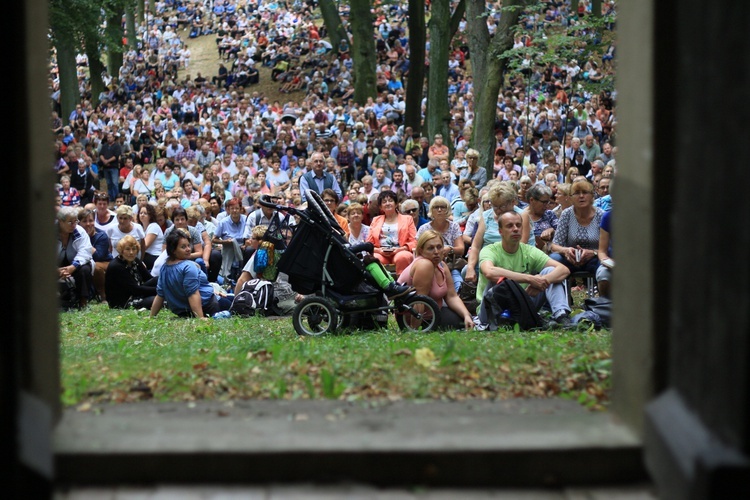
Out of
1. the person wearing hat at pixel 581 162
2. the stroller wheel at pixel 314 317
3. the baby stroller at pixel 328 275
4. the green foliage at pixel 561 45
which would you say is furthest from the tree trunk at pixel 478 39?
the stroller wheel at pixel 314 317

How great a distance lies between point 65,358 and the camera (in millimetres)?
7918

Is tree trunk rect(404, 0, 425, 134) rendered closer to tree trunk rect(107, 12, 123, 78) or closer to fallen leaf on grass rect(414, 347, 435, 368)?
tree trunk rect(107, 12, 123, 78)

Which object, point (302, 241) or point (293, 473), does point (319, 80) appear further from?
point (293, 473)

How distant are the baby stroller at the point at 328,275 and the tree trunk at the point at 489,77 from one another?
8696mm

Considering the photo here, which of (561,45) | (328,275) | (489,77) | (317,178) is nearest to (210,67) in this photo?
(317,178)

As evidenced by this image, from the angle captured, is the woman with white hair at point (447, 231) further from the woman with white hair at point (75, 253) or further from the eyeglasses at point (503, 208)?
the woman with white hair at point (75, 253)

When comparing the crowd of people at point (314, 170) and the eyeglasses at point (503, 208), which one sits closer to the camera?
the eyeglasses at point (503, 208)

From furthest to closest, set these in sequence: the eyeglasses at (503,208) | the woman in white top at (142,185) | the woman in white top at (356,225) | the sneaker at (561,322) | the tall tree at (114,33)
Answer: the tall tree at (114,33) → the woman in white top at (142,185) → the woman in white top at (356,225) → the eyeglasses at (503,208) → the sneaker at (561,322)

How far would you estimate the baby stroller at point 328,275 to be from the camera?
1062 cm

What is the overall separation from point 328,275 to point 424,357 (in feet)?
13.7

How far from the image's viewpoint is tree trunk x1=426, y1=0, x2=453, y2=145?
23.4 meters

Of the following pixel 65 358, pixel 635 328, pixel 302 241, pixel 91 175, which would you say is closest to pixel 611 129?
pixel 91 175

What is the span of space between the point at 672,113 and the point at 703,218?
0.64 meters

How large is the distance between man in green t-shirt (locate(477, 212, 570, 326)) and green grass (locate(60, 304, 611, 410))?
1.59 m
